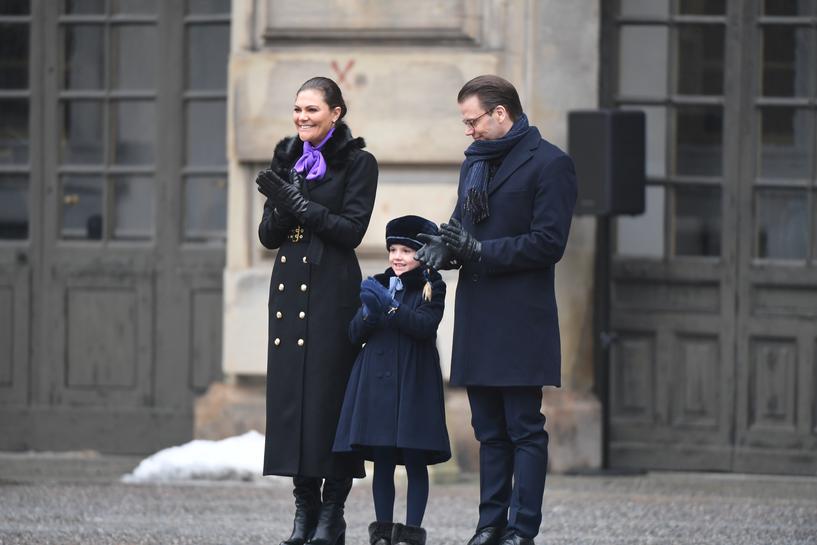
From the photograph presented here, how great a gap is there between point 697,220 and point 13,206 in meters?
4.39

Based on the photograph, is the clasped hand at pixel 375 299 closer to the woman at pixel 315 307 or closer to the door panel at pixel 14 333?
the woman at pixel 315 307


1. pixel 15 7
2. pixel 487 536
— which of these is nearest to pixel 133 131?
pixel 15 7

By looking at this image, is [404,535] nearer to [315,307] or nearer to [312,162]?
[315,307]

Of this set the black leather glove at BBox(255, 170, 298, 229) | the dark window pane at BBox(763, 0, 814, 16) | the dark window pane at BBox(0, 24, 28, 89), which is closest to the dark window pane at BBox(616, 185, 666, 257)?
the dark window pane at BBox(763, 0, 814, 16)

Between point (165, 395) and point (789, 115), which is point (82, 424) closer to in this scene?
point (165, 395)

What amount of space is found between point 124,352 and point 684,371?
355cm

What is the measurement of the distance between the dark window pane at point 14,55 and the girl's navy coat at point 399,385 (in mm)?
5179

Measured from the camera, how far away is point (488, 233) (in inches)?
257

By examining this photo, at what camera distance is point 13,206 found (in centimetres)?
1108

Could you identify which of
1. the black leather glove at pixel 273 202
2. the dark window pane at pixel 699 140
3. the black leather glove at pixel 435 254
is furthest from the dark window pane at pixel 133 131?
the black leather glove at pixel 435 254

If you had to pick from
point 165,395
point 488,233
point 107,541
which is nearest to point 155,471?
point 165,395

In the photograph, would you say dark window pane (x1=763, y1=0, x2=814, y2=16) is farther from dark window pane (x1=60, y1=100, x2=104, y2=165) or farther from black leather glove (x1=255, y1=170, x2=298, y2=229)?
black leather glove (x1=255, y1=170, x2=298, y2=229)

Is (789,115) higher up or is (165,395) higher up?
(789,115)

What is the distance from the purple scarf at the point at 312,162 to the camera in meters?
6.66
